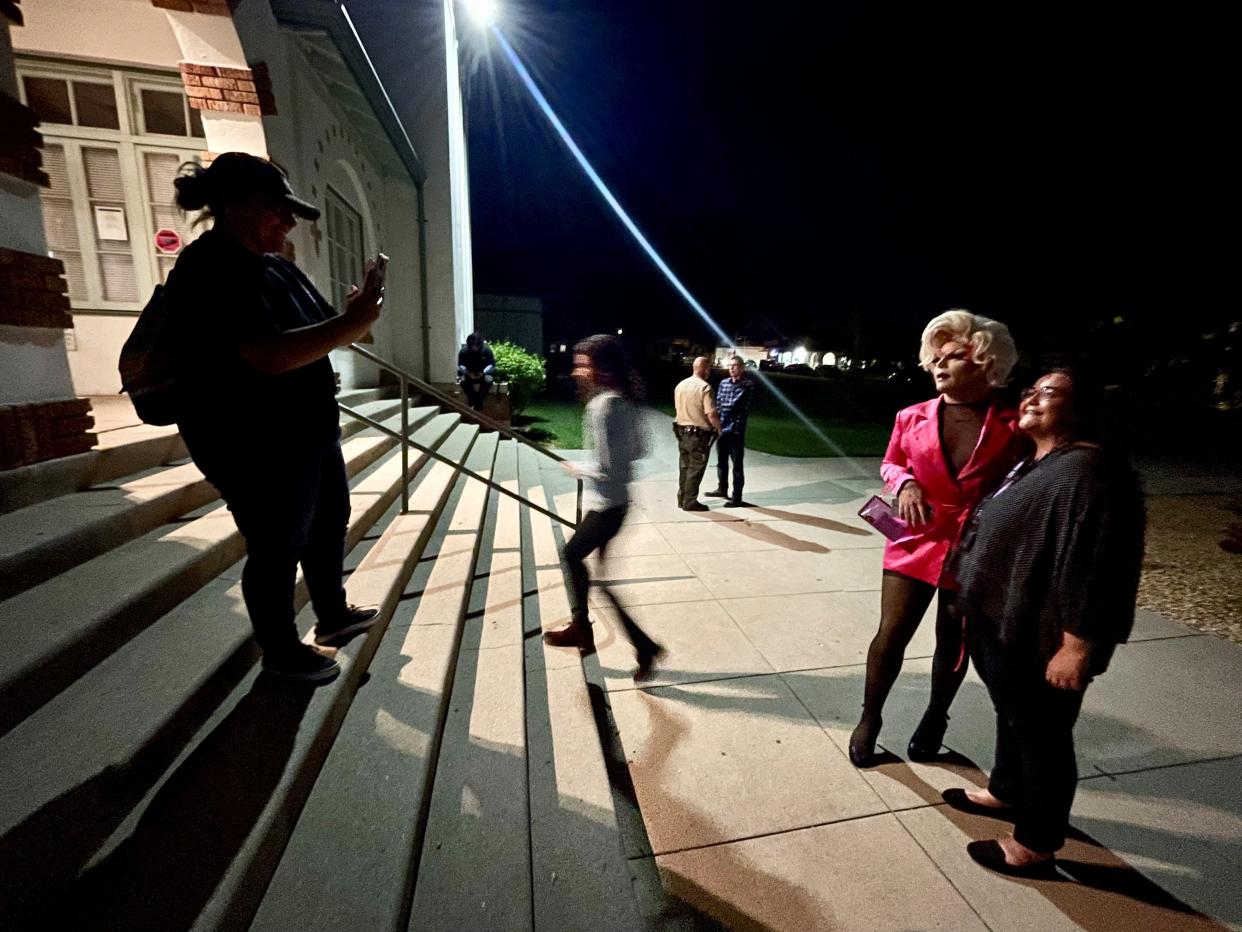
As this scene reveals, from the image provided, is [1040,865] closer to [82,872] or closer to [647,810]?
[647,810]

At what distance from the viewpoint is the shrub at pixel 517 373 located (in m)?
11.4

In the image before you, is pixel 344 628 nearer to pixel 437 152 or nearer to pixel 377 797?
pixel 377 797

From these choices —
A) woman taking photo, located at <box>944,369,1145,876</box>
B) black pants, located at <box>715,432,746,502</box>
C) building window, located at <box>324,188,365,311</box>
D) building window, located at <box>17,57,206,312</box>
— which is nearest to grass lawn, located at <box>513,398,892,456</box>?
black pants, located at <box>715,432,746,502</box>

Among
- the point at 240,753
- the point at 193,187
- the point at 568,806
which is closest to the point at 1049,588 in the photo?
the point at 568,806

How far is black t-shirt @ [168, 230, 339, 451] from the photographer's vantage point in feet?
5.14

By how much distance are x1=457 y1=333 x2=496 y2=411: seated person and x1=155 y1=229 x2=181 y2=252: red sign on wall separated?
15.1 feet

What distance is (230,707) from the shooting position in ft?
6.15

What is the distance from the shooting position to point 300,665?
2000mm

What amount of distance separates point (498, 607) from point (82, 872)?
2.19 m

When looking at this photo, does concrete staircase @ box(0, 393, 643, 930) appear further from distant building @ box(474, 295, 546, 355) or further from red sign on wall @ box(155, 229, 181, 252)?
distant building @ box(474, 295, 546, 355)

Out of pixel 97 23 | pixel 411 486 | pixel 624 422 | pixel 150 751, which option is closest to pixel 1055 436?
pixel 624 422

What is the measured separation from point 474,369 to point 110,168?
523 cm

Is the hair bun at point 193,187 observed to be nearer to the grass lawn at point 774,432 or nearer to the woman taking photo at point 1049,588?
the woman taking photo at point 1049,588

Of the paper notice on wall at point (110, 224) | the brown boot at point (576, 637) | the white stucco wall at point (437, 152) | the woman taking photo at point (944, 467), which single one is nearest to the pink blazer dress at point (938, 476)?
the woman taking photo at point (944, 467)
